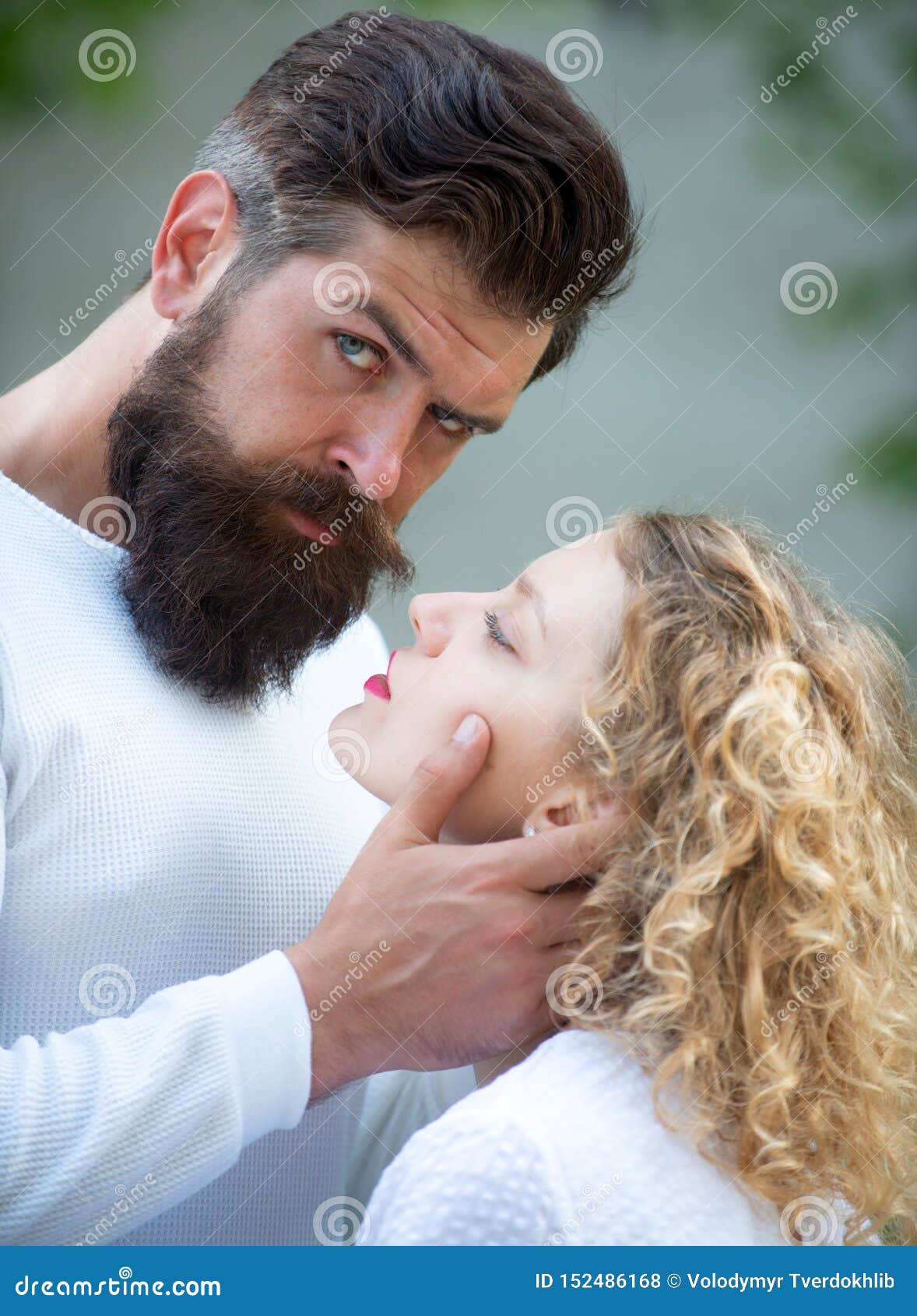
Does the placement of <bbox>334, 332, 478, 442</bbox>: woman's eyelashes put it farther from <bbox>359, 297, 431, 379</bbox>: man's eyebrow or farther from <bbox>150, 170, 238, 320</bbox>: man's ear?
<bbox>150, 170, 238, 320</bbox>: man's ear

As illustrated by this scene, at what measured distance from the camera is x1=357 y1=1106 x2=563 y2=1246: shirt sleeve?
3.51ft

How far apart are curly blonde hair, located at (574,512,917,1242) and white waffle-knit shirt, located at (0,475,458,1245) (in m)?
0.39

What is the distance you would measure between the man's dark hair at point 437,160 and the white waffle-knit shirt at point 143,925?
22.2 inches

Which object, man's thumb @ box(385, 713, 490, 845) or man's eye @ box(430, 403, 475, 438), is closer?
man's thumb @ box(385, 713, 490, 845)

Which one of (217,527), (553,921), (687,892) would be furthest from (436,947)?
(217,527)

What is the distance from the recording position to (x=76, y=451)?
167cm

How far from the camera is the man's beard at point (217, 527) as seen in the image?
1.61 meters

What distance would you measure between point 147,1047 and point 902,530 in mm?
2415

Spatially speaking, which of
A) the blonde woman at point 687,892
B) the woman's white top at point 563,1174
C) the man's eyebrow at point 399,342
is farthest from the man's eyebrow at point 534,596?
the woman's white top at point 563,1174

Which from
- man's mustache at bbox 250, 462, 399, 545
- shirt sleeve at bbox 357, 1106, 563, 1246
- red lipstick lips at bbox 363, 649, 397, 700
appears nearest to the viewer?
shirt sleeve at bbox 357, 1106, 563, 1246

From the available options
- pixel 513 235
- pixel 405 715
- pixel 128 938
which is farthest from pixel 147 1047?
pixel 513 235

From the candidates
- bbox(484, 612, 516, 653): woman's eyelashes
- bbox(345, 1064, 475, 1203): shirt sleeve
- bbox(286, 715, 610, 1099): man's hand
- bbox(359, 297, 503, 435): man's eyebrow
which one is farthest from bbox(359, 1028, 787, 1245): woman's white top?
bbox(359, 297, 503, 435): man's eyebrow

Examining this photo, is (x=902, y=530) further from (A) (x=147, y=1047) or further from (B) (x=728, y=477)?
(A) (x=147, y=1047)

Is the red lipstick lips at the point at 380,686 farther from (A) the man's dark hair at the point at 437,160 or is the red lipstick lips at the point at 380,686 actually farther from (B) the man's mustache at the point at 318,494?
(A) the man's dark hair at the point at 437,160
